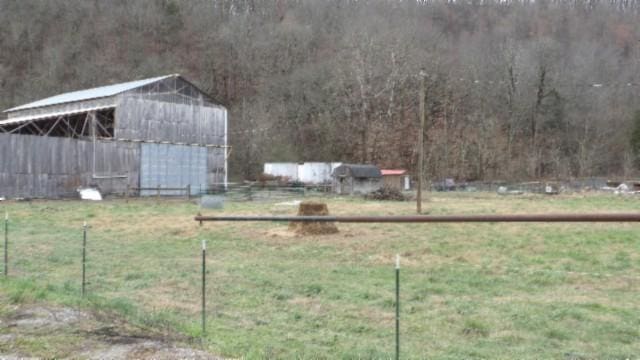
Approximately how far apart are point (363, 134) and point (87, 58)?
42584 mm

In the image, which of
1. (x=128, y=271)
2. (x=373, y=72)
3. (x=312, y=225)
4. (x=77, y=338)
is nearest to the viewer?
(x=77, y=338)

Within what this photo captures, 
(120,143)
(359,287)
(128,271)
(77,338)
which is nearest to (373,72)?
(120,143)

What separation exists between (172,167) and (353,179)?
1774 cm

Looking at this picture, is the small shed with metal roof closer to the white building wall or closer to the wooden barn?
the white building wall

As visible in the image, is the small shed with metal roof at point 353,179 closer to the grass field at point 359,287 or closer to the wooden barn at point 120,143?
the wooden barn at point 120,143

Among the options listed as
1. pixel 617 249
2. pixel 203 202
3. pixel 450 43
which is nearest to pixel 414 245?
pixel 617 249

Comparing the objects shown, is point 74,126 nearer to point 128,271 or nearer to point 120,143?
point 120,143

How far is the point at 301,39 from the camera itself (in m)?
94.8

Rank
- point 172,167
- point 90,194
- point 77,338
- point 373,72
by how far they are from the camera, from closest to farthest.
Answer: point 77,338
point 90,194
point 172,167
point 373,72

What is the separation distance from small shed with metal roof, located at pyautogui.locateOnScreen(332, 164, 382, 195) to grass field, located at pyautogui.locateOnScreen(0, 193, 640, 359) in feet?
114

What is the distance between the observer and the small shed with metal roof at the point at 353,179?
177ft

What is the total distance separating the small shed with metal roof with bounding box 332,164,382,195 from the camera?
53.9 meters

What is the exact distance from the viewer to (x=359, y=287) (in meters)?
10.0

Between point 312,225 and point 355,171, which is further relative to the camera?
point 355,171
